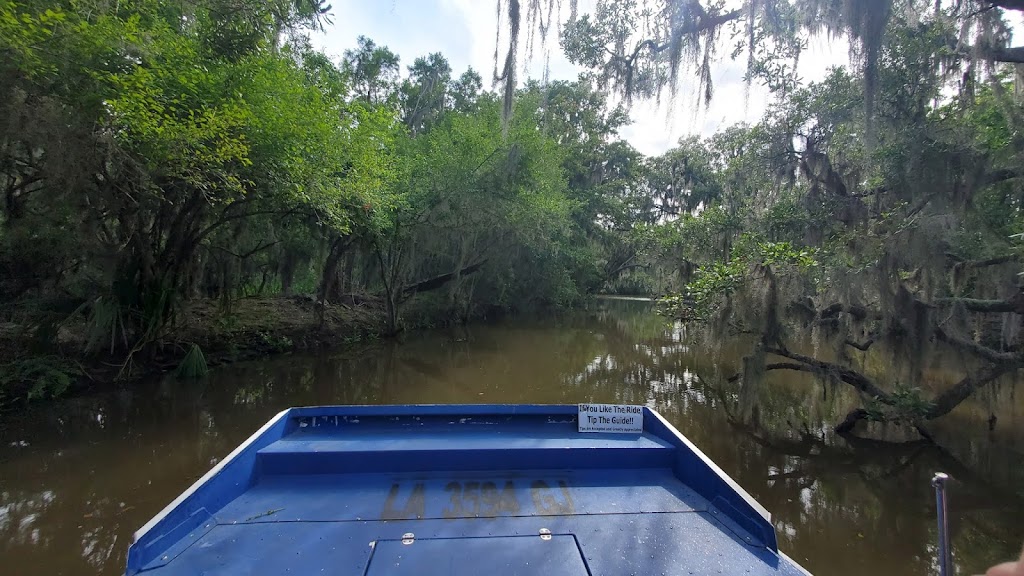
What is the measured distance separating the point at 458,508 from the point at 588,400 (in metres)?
6.37

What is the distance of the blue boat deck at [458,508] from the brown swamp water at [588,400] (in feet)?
5.95

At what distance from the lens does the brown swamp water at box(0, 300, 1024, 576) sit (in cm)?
420

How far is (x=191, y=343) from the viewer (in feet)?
35.3

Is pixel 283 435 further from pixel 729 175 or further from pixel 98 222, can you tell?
pixel 729 175

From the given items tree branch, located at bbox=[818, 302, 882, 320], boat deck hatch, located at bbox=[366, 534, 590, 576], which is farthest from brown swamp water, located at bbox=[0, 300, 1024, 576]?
boat deck hatch, located at bbox=[366, 534, 590, 576]

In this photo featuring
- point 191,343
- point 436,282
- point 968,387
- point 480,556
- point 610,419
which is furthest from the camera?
point 436,282

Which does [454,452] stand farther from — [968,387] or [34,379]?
[34,379]

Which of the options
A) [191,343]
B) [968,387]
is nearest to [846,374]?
[968,387]

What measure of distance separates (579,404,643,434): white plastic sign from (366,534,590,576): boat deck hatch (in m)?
1.54

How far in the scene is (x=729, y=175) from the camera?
11.8 metres

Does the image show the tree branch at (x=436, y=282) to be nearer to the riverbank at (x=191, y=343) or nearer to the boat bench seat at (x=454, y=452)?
the riverbank at (x=191, y=343)

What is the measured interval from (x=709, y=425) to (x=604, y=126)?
966 inches

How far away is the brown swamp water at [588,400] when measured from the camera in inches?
165

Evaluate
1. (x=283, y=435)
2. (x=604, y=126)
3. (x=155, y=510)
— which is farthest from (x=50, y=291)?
(x=604, y=126)
